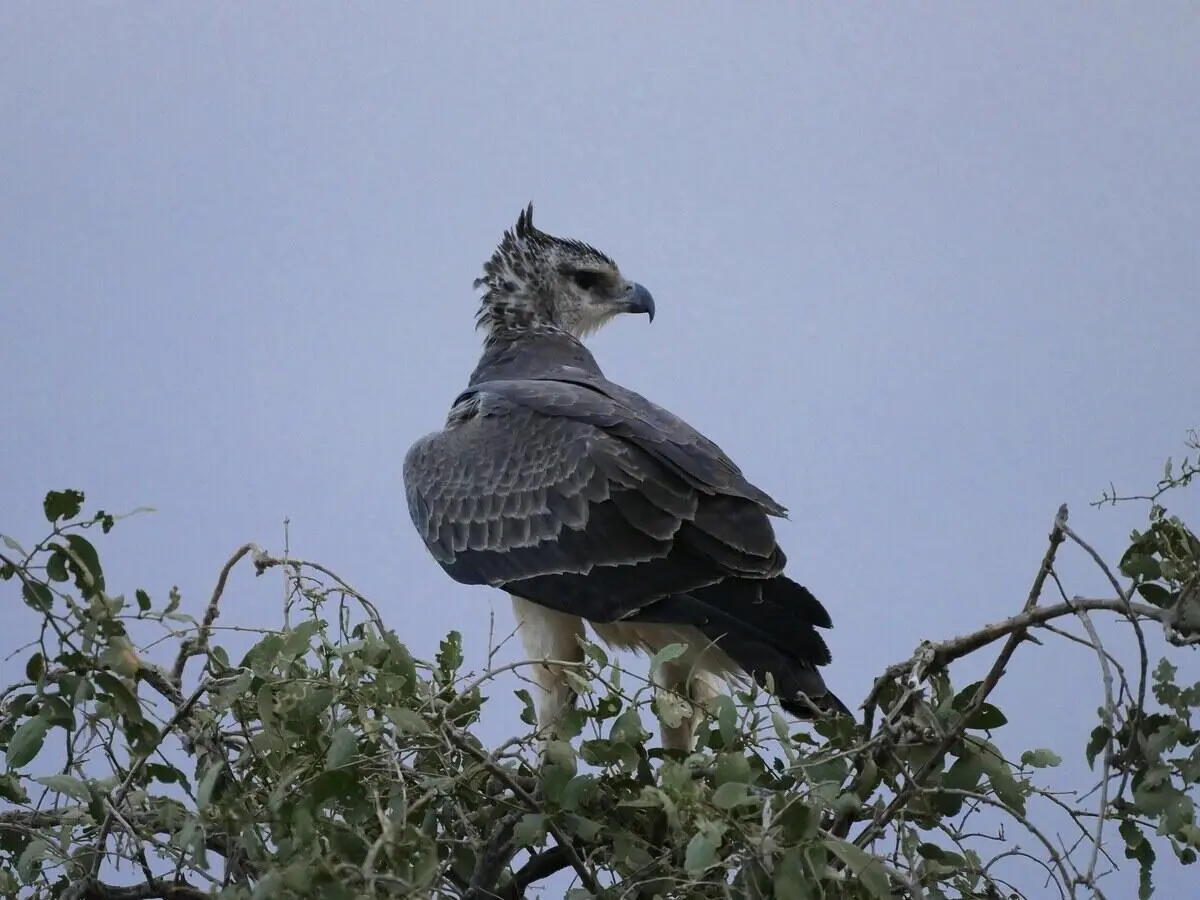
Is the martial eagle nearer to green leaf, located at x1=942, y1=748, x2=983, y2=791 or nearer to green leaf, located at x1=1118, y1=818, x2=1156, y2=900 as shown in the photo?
green leaf, located at x1=942, y1=748, x2=983, y2=791

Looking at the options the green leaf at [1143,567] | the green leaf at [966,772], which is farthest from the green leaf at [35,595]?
the green leaf at [1143,567]

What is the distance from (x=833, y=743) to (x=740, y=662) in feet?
3.56

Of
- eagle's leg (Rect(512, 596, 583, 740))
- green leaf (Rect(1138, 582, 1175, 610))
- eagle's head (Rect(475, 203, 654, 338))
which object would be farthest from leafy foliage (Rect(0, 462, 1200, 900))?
eagle's head (Rect(475, 203, 654, 338))

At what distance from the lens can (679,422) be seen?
14.4 ft

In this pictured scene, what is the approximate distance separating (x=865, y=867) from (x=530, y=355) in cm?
326

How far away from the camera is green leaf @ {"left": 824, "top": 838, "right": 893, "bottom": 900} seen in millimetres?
2150

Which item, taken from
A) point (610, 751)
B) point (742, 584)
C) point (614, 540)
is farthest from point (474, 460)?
point (610, 751)

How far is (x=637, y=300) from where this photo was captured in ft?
18.0

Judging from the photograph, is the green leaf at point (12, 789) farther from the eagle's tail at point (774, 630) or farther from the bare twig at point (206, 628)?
the eagle's tail at point (774, 630)

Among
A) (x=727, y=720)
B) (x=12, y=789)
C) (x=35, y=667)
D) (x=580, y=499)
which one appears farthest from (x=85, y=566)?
(x=580, y=499)

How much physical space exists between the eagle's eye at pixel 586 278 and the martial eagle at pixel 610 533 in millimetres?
580

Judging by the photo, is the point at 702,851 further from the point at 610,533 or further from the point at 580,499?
the point at 580,499

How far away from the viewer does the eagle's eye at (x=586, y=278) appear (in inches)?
219

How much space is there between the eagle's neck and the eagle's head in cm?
9
